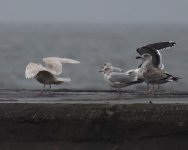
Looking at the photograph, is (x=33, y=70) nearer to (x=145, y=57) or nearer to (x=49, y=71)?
(x=49, y=71)

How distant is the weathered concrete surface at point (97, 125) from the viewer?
6.90 m

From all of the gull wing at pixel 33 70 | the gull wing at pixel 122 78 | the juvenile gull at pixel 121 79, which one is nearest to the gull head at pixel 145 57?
the juvenile gull at pixel 121 79

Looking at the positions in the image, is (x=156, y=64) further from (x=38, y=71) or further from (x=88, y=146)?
(x=88, y=146)

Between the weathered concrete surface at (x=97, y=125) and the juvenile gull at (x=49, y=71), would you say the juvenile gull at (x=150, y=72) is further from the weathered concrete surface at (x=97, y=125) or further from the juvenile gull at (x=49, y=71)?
the weathered concrete surface at (x=97, y=125)

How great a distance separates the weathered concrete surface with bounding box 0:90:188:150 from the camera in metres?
6.90

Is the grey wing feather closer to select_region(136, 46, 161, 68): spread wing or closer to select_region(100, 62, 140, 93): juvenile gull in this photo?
select_region(100, 62, 140, 93): juvenile gull

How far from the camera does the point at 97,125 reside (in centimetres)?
700

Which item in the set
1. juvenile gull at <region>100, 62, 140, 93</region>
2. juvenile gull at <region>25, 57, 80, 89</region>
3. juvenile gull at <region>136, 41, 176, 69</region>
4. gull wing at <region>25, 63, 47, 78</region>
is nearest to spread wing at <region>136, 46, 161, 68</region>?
juvenile gull at <region>136, 41, 176, 69</region>

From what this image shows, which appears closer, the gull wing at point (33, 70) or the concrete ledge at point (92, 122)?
the concrete ledge at point (92, 122)

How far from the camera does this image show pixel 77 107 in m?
7.00

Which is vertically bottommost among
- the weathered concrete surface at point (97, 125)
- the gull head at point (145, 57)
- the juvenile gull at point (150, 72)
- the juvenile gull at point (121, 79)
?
the weathered concrete surface at point (97, 125)

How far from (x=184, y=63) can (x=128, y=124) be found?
2770 centimetres

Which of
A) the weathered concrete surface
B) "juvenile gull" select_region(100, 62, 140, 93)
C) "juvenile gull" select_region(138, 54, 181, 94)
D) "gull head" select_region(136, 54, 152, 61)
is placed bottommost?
the weathered concrete surface

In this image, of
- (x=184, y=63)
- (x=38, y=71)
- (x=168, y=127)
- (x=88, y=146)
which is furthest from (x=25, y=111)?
(x=184, y=63)
